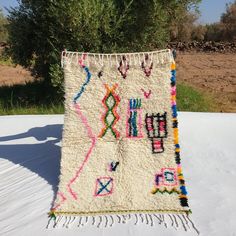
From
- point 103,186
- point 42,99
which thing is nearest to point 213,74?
point 42,99

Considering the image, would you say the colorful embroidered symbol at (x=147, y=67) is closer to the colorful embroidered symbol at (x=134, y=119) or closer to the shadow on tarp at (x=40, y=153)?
the colorful embroidered symbol at (x=134, y=119)

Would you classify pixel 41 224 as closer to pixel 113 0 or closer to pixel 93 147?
pixel 93 147

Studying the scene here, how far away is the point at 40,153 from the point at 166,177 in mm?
1475

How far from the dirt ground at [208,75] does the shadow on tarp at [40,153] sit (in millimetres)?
5705

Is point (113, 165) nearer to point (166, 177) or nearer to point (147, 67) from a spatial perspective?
point (166, 177)

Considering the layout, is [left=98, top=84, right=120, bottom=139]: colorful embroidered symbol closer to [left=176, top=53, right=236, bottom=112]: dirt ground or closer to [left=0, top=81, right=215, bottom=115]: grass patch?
[left=0, top=81, right=215, bottom=115]: grass patch

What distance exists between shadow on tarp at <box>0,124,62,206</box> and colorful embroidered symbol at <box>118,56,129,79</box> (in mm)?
1085


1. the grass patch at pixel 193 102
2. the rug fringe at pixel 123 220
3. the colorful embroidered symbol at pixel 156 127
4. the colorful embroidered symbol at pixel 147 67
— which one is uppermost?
the colorful embroidered symbol at pixel 147 67

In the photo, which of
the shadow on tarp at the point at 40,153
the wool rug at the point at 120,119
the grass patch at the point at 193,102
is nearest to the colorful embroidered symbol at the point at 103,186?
the wool rug at the point at 120,119

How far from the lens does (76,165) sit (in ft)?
9.07

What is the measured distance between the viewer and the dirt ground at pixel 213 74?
10.1m

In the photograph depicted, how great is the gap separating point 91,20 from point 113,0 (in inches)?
35.5

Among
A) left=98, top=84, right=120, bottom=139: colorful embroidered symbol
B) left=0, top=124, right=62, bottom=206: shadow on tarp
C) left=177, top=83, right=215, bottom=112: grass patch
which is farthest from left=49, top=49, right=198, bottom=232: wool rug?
left=177, top=83, right=215, bottom=112: grass patch

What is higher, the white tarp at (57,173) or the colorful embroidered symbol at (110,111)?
the colorful embroidered symbol at (110,111)
